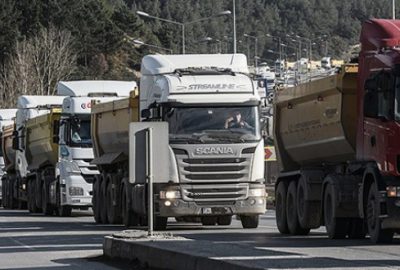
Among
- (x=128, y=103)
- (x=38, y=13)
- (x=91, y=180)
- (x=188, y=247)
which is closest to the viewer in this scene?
(x=188, y=247)

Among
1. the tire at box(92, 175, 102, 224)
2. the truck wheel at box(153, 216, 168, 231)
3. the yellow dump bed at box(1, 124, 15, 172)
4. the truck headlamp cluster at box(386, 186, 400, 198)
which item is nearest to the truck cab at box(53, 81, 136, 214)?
the tire at box(92, 175, 102, 224)

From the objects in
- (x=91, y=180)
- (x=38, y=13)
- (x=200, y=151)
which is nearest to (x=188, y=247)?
(x=200, y=151)

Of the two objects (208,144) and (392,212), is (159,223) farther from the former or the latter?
Answer: (392,212)

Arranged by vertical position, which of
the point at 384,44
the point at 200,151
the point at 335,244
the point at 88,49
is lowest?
the point at 335,244

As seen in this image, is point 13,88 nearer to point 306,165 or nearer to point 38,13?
point 38,13

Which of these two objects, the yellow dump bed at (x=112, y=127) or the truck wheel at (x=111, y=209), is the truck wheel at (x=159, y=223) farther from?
the truck wheel at (x=111, y=209)

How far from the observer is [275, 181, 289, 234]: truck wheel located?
2750 cm

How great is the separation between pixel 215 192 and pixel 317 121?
12.4 feet

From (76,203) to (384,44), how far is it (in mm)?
18192

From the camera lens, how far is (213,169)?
1089 inches

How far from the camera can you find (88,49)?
115m

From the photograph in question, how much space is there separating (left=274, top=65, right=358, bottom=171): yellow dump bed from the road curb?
17.1 ft

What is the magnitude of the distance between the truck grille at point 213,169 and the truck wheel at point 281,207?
0.84 m

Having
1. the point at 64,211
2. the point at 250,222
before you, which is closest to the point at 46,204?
the point at 64,211
